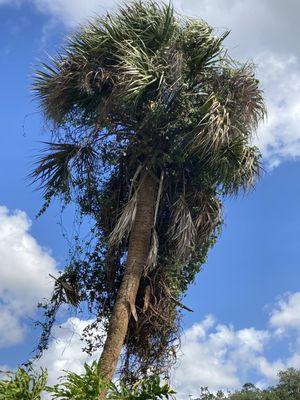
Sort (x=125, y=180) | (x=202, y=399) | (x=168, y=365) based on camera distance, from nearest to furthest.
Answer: (x=168, y=365) < (x=125, y=180) < (x=202, y=399)

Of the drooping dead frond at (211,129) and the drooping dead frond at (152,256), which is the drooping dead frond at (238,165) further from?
the drooping dead frond at (152,256)

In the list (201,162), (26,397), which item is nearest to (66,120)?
(201,162)

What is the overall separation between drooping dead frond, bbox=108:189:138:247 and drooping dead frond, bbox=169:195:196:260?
750mm

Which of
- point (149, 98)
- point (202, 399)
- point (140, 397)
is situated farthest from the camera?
point (202, 399)

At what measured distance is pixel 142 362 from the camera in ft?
30.7

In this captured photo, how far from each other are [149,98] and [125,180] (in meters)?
1.68

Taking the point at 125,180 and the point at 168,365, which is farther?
the point at 125,180

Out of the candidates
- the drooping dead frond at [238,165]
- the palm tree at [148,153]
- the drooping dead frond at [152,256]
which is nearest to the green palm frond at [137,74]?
the palm tree at [148,153]

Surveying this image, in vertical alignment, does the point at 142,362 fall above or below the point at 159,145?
below

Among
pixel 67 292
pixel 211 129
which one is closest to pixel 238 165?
pixel 211 129

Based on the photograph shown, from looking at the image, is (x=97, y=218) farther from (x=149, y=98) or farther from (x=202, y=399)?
(x=202, y=399)

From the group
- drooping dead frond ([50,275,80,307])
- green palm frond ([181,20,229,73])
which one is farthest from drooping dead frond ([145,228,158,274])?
green palm frond ([181,20,229,73])

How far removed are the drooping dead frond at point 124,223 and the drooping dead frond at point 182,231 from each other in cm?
75

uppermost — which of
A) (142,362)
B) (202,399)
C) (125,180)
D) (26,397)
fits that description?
(202,399)
